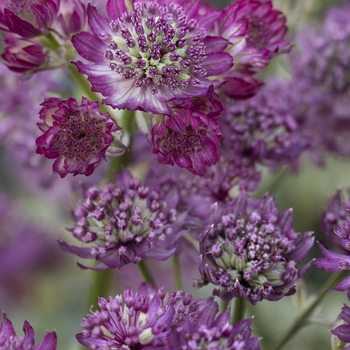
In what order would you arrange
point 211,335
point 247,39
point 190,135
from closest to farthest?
point 211,335 < point 190,135 < point 247,39

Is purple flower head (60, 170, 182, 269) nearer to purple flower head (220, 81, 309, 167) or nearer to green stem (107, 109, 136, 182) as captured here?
green stem (107, 109, 136, 182)

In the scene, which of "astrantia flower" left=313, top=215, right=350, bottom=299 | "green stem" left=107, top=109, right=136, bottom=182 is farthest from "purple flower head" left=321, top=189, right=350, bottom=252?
"green stem" left=107, top=109, right=136, bottom=182

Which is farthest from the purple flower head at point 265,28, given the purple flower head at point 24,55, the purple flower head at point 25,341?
the purple flower head at point 25,341

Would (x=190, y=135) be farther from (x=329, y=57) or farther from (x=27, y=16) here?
(x=329, y=57)

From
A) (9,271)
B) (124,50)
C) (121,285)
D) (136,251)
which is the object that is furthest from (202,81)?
(9,271)

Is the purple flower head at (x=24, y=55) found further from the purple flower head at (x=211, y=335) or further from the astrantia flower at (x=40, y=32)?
the purple flower head at (x=211, y=335)

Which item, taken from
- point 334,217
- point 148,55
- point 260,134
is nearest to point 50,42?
point 148,55
